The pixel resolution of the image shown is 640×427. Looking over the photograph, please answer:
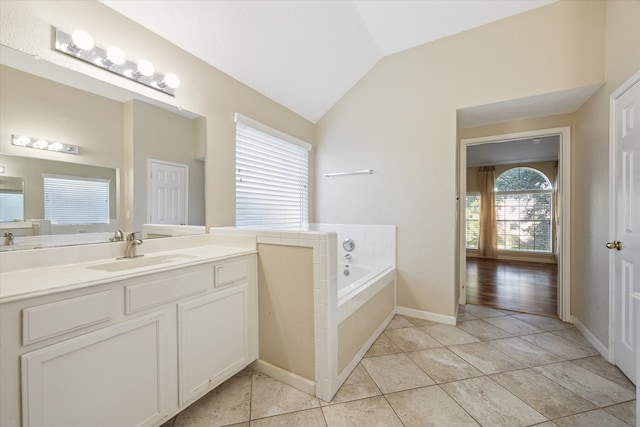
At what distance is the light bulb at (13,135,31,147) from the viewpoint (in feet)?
3.93

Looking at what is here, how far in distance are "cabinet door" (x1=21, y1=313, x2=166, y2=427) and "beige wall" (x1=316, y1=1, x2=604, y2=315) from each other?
90.6 inches

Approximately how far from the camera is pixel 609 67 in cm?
190

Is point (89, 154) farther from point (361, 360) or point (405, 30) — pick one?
point (405, 30)

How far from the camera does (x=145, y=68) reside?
5.22 ft

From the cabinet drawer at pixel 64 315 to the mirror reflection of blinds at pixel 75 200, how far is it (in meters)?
0.65

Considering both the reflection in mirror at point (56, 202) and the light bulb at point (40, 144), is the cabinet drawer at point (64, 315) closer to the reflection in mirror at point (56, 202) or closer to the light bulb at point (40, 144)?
the reflection in mirror at point (56, 202)

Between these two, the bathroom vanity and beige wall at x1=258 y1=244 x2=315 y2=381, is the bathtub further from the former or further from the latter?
the bathroom vanity

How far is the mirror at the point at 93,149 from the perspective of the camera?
3.93ft

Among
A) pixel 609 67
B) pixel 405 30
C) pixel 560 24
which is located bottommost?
pixel 609 67

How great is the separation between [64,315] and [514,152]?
6.41 meters

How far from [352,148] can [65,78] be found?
245 centimetres

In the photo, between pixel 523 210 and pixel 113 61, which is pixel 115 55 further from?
pixel 523 210

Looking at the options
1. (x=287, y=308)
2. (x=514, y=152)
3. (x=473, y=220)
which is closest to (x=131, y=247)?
(x=287, y=308)

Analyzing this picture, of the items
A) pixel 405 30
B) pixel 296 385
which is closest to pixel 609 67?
pixel 405 30
